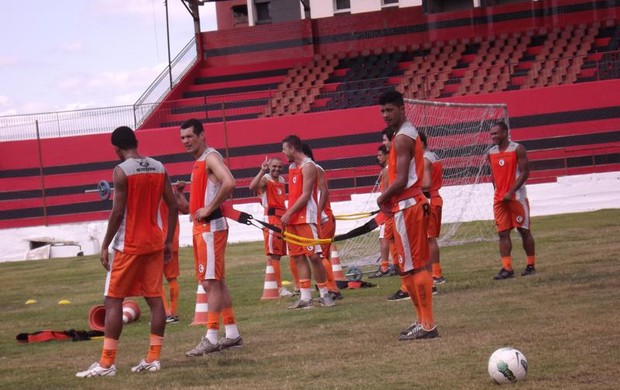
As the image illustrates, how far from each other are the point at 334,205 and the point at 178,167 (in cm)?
707

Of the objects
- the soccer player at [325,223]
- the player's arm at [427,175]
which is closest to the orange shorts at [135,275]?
the soccer player at [325,223]

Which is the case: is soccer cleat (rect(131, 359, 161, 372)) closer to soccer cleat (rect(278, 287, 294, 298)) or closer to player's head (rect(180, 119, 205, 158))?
player's head (rect(180, 119, 205, 158))

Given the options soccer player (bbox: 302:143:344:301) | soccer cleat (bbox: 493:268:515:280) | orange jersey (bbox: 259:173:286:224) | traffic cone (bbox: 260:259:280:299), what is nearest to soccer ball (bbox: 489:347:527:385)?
soccer player (bbox: 302:143:344:301)

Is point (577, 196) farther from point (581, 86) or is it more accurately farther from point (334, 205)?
point (334, 205)

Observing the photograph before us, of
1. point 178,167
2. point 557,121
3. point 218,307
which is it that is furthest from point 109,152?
point 218,307

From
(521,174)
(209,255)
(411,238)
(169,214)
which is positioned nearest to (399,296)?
(521,174)

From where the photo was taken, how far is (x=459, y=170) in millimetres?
26531

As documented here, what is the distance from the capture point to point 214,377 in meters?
8.66

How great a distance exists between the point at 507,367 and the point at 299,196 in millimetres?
6658

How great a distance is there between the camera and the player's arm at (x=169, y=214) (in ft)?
30.6

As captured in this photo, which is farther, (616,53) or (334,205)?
(616,53)

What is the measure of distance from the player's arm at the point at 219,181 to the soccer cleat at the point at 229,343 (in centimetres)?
119

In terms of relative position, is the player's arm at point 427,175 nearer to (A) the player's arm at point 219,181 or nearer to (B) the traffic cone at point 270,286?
(B) the traffic cone at point 270,286

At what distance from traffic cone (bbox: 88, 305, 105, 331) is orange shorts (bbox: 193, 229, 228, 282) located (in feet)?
8.51
